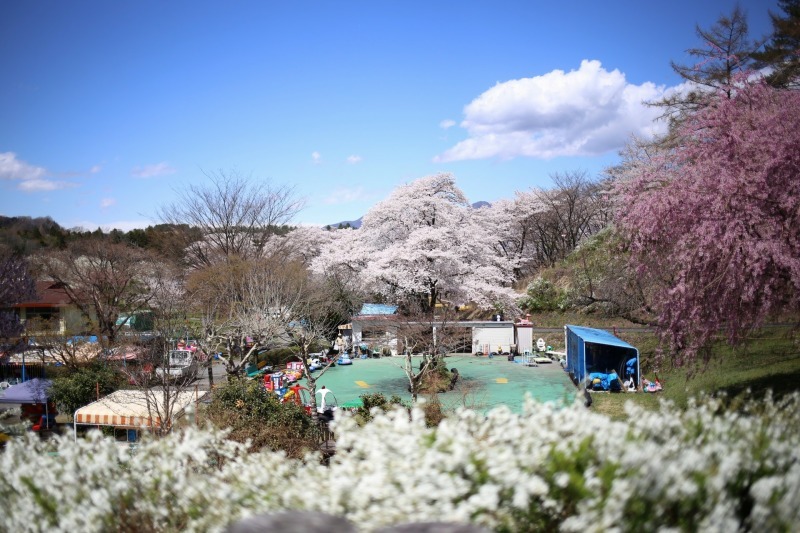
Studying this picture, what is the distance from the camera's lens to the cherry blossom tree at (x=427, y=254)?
28.0 m

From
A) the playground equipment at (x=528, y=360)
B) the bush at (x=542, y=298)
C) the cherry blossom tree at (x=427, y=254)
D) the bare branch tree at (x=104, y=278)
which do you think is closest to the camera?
the playground equipment at (x=528, y=360)

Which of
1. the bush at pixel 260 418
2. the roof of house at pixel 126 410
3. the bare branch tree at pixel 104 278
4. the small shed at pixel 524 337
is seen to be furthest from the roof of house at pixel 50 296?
the bush at pixel 260 418

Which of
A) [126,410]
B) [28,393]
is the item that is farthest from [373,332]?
[126,410]

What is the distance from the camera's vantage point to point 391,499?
3410 millimetres

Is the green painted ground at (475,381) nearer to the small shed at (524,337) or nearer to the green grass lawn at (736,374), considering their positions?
the small shed at (524,337)

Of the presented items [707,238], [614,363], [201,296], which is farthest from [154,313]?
[707,238]

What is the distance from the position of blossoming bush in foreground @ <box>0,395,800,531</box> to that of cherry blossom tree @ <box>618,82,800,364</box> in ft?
21.7

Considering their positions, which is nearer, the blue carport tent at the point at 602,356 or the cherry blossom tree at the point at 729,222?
the cherry blossom tree at the point at 729,222

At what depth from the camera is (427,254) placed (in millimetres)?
27578

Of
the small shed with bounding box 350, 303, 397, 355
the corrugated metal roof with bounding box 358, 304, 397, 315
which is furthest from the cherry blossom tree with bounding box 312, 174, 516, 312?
the small shed with bounding box 350, 303, 397, 355

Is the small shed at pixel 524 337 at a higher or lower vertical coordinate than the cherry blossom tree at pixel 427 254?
lower

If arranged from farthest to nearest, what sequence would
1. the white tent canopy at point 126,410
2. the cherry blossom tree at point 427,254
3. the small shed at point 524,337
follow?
the cherry blossom tree at point 427,254 < the small shed at point 524,337 < the white tent canopy at point 126,410

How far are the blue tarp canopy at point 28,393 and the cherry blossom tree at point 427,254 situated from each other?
47.6 feet

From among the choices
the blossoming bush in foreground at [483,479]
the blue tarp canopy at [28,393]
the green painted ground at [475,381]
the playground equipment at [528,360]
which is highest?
the blossoming bush in foreground at [483,479]
